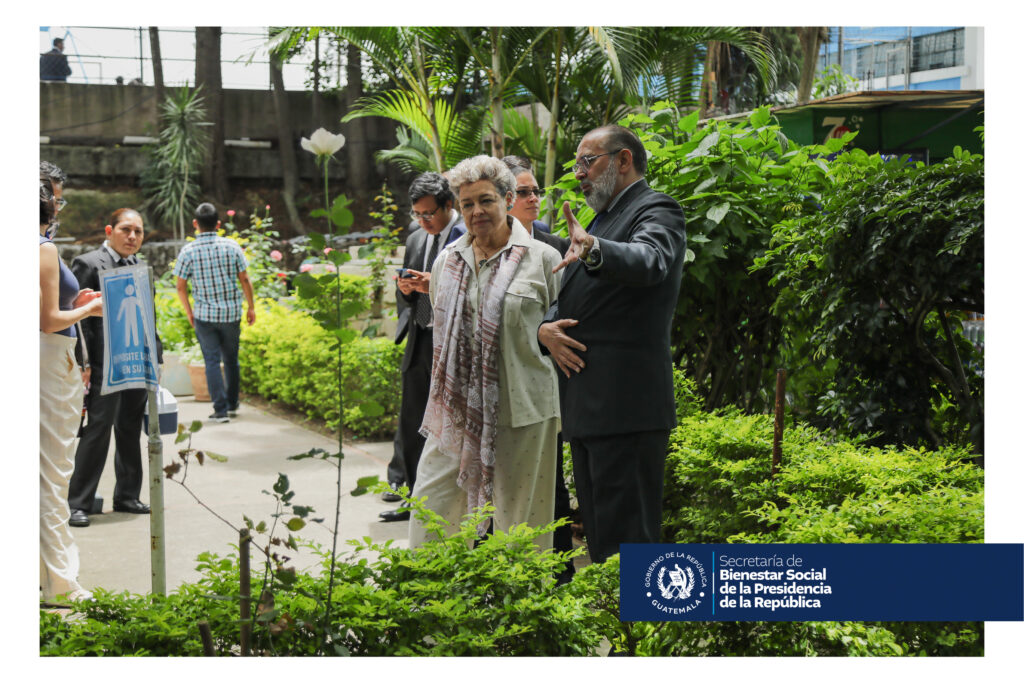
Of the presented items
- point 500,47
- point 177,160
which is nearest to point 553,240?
point 500,47

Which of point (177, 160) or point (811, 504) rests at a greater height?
point (177, 160)

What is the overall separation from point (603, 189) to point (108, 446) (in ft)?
11.2

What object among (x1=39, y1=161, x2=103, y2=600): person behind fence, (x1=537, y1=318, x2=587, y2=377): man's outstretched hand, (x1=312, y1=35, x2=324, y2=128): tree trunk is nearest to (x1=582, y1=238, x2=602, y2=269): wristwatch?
(x1=537, y1=318, x2=587, y2=377): man's outstretched hand

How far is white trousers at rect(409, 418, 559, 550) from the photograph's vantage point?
12.1 ft

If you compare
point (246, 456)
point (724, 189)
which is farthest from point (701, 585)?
point (246, 456)

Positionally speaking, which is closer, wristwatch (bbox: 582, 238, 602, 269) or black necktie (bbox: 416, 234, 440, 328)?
wristwatch (bbox: 582, 238, 602, 269)

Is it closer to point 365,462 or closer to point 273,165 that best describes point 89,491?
point 365,462

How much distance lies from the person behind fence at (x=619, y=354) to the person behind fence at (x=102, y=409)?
283 cm

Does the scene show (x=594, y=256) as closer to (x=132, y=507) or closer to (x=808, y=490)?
(x=808, y=490)

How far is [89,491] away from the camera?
534cm

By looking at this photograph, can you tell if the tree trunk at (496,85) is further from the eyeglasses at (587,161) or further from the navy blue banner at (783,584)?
the navy blue banner at (783,584)

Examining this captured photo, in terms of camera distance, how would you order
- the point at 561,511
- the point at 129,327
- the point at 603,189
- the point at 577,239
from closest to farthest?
the point at 577,239
the point at 129,327
the point at 603,189
the point at 561,511

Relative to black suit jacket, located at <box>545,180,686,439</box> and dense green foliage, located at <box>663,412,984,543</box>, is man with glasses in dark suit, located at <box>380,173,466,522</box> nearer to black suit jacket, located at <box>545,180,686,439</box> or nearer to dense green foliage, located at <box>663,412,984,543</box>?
dense green foliage, located at <box>663,412,984,543</box>

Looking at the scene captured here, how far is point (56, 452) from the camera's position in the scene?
3877 millimetres
